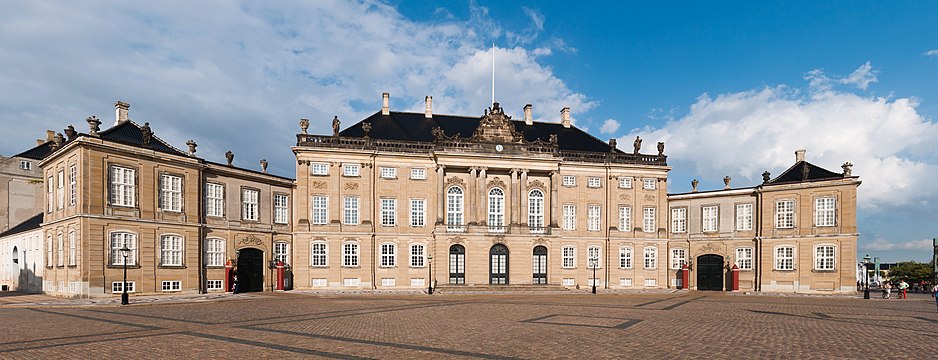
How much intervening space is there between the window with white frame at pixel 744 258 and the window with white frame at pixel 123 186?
1905 inches

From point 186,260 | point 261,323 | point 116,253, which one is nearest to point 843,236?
point 261,323

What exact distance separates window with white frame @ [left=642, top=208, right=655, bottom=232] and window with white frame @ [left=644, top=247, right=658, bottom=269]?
1.89 m

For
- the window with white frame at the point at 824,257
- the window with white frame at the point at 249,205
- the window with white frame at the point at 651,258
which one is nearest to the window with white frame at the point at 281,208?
the window with white frame at the point at 249,205

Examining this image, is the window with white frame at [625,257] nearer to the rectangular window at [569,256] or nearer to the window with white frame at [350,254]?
the rectangular window at [569,256]

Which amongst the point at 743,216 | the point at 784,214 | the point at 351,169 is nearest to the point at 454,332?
the point at 351,169

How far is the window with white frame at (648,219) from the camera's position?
50.8m

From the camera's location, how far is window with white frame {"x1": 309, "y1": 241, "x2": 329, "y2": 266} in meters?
44.5

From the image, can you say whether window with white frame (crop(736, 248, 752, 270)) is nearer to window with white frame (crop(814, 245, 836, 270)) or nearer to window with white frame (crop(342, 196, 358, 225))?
window with white frame (crop(814, 245, 836, 270))

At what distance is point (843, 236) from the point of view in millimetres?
43500

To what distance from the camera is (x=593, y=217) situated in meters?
50.0

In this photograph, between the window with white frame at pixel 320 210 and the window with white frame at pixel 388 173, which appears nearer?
the window with white frame at pixel 320 210

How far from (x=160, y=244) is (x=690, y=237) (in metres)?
44.4

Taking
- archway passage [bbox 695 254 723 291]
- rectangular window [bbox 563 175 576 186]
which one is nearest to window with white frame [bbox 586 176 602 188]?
rectangular window [bbox 563 175 576 186]

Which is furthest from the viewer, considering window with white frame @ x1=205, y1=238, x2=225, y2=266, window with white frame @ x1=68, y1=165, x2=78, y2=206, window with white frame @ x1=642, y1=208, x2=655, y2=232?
window with white frame @ x1=642, y1=208, x2=655, y2=232
